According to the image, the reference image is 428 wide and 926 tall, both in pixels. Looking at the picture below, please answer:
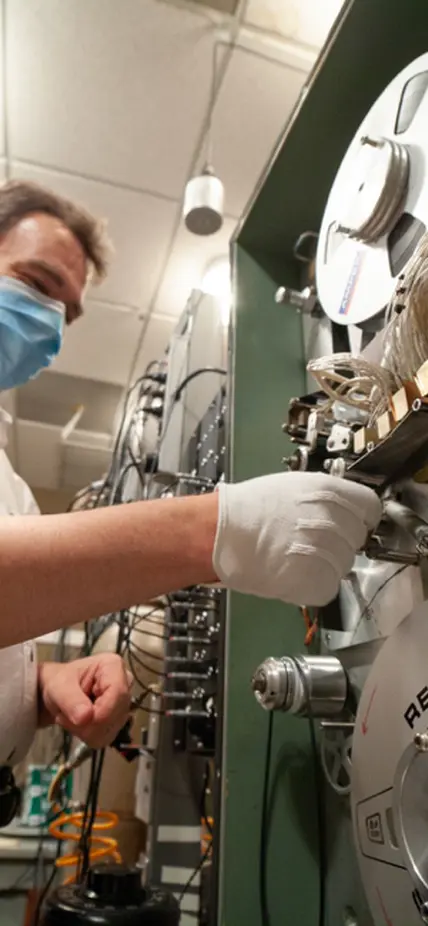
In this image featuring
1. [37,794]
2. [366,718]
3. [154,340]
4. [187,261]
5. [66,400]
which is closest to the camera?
[366,718]

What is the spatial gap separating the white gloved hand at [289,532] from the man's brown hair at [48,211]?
0.93 m

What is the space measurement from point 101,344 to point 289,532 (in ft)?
8.08

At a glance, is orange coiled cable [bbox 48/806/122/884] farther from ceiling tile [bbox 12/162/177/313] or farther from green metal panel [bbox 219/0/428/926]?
ceiling tile [bbox 12/162/177/313]

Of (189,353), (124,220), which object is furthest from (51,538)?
(124,220)

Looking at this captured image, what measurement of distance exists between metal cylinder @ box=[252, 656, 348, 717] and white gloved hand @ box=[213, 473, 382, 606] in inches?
7.5

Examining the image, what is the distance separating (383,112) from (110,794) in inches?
92.7

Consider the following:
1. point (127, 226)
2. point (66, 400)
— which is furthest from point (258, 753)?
point (66, 400)

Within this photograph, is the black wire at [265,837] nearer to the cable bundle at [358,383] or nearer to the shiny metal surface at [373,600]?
the shiny metal surface at [373,600]

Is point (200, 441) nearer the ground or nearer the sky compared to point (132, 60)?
nearer the ground

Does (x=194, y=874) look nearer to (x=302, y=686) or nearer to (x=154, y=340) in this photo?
(x=302, y=686)

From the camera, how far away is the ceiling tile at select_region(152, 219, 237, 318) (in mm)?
2342

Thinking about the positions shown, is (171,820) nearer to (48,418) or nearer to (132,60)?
(132,60)

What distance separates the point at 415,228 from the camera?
78 cm

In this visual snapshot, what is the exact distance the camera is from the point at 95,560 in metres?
0.54
